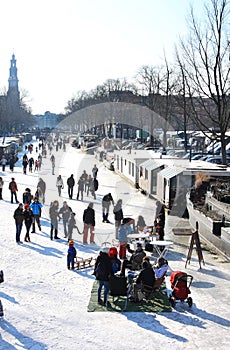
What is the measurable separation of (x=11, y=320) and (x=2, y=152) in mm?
37516

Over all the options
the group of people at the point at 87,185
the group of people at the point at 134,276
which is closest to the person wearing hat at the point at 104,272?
the group of people at the point at 134,276

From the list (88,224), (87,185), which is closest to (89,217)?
(88,224)

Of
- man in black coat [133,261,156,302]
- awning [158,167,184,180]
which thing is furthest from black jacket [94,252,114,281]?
awning [158,167,184,180]

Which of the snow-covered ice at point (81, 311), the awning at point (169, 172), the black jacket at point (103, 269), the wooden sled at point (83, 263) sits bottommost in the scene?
the snow-covered ice at point (81, 311)

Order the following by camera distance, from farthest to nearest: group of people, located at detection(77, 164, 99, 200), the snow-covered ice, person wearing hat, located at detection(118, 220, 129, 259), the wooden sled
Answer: group of people, located at detection(77, 164, 99, 200) → person wearing hat, located at detection(118, 220, 129, 259) → the wooden sled → the snow-covered ice

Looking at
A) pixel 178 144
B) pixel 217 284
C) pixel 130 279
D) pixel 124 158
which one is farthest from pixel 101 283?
pixel 178 144

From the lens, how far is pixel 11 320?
9.25m

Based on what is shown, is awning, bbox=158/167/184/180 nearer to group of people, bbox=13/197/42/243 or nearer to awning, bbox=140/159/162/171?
awning, bbox=140/159/162/171

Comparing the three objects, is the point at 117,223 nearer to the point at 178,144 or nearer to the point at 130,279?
the point at 130,279

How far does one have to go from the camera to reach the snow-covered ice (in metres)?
8.41

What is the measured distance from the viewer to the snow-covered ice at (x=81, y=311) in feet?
27.6

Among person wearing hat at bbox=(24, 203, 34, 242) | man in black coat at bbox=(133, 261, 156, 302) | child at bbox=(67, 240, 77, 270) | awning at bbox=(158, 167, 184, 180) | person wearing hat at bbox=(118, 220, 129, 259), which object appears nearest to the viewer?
man in black coat at bbox=(133, 261, 156, 302)

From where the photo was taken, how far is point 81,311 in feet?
31.9

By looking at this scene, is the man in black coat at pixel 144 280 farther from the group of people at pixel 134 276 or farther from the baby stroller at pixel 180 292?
the baby stroller at pixel 180 292
